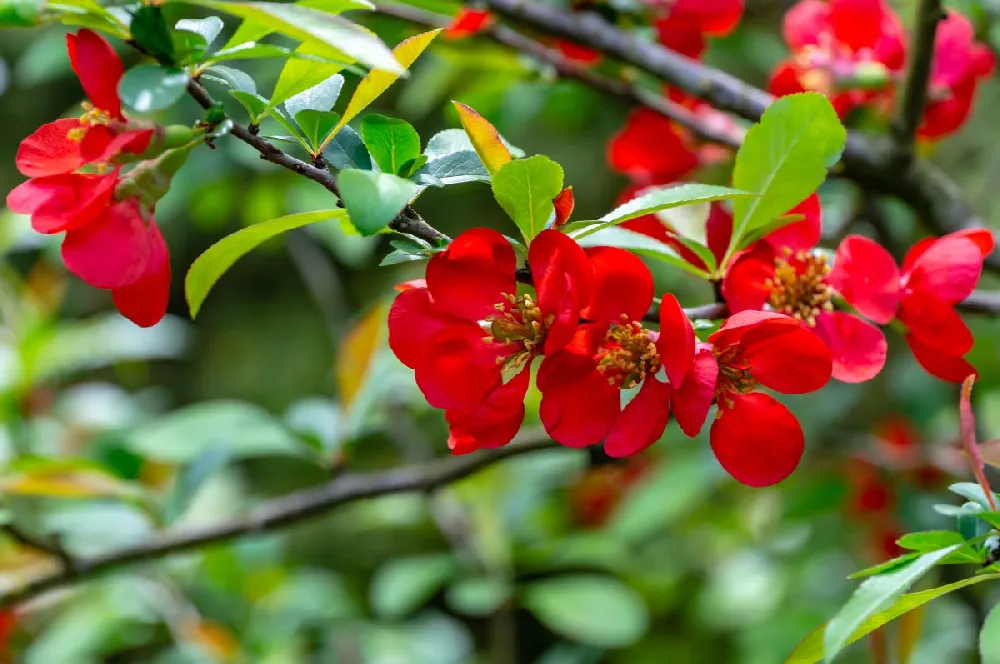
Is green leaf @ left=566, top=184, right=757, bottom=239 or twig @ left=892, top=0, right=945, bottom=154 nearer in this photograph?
green leaf @ left=566, top=184, right=757, bottom=239

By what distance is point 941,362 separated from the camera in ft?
1.42

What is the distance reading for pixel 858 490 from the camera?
1.03 metres

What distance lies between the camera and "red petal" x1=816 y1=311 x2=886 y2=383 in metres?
0.40

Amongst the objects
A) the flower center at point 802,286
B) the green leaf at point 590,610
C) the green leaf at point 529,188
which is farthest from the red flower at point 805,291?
the green leaf at point 590,610

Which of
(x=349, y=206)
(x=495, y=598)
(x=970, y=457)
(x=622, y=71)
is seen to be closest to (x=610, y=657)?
(x=495, y=598)

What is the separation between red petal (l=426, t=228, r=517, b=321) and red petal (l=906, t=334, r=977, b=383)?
0.20 metres

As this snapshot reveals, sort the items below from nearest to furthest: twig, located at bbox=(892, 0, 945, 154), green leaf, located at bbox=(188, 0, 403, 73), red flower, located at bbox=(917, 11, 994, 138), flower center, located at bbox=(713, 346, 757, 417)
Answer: green leaf, located at bbox=(188, 0, 403, 73) < flower center, located at bbox=(713, 346, 757, 417) < twig, located at bbox=(892, 0, 945, 154) < red flower, located at bbox=(917, 11, 994, 138)

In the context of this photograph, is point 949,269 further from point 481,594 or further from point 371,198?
point 481,594

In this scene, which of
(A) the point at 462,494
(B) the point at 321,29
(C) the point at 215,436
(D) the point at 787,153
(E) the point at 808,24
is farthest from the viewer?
(A) the point at 462,494

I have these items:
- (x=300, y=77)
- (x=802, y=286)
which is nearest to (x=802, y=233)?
(x=802, y=286)

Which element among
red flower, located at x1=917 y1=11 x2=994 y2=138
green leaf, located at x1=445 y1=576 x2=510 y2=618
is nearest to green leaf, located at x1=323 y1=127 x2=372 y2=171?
red flower, located at x1=917 y1=11 x2=994 y2=138

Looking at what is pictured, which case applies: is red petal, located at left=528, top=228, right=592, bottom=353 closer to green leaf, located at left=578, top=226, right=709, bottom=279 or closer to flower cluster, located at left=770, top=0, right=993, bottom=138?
green leaf, located at left=578, top=226, right=709, bottom=279

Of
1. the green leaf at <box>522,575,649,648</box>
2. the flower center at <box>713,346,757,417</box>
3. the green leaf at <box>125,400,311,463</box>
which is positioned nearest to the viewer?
the flower center at <box>713,346,757,417</box>

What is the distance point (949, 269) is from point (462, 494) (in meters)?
0.81
